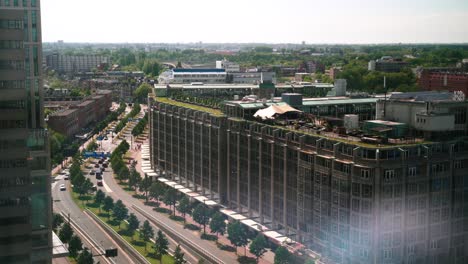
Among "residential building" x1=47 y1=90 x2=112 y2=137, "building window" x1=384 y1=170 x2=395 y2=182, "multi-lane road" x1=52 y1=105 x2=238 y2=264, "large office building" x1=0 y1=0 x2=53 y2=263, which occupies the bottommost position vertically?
"multi-lane road" x1=52 y1=105 x2=238 y2=264

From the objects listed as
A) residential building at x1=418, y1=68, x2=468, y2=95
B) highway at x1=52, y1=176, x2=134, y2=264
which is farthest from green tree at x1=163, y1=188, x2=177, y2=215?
residential building at x1=418, y1=68, x2=468, y2=95

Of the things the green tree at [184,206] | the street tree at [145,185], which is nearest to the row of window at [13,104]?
the green tree at [184,206]

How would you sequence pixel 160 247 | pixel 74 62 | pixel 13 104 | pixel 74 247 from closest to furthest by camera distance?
pixel 13 104 < pixel 74 247 < pixel 160 247 < pixel 74 62

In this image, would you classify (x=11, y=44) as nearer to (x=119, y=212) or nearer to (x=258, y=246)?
(x=258, y=246)

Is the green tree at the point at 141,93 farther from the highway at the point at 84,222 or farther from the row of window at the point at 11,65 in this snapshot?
the row of window at the point at 11,65

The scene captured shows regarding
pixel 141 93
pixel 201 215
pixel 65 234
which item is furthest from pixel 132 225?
pixel 141 93

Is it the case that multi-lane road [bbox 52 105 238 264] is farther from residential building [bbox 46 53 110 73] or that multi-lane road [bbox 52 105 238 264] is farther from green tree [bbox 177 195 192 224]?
residential building [bbox 46 53 110 73]

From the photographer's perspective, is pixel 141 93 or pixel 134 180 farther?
pixel 141 93

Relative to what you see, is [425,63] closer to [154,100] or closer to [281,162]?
[154,100]
